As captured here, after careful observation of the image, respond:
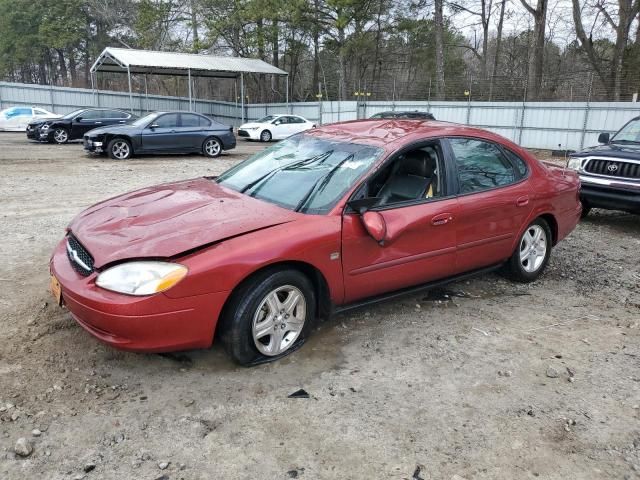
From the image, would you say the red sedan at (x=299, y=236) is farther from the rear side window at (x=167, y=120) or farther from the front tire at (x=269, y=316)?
the rear side window at (x=167, y=120)

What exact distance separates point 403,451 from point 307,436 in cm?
50

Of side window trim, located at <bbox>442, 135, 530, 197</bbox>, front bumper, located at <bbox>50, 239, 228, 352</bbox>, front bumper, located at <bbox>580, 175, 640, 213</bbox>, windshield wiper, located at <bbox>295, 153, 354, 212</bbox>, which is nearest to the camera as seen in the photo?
front bumper, located at <bbox>50, 239, 228, 352</bbox>

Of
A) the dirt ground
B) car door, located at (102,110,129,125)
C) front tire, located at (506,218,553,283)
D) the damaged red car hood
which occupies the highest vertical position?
car door, located at (102,110,129,125)

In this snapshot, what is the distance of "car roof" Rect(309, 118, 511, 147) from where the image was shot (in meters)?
4.18

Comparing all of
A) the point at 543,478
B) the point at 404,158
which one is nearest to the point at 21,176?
the point at 404,158

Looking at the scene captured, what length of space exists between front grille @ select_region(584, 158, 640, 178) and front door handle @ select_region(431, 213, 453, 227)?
14.4 feet

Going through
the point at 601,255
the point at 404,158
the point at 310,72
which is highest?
the point at 310,72

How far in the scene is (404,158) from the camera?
421 cm

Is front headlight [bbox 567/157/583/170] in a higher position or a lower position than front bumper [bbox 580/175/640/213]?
higher

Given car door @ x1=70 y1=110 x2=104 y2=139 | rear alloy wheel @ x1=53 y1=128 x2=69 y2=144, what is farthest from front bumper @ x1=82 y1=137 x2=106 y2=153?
rear alloy wheel @ x1=53 y1=128 x2=69 y2=144

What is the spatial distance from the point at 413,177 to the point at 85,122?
16.7m

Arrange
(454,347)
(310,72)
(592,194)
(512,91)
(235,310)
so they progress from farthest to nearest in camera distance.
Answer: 1. (310,72)
2. (512,91)
3. (592,194)
4. (454,347)
5. (235,310)

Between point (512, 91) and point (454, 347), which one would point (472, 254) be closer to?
point (454, 347)

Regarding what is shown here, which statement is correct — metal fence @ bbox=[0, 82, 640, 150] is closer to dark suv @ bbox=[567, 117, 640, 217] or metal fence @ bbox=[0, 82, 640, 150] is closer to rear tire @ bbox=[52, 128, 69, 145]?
rear tire @ bbox=[52, 128, 69, 145]
